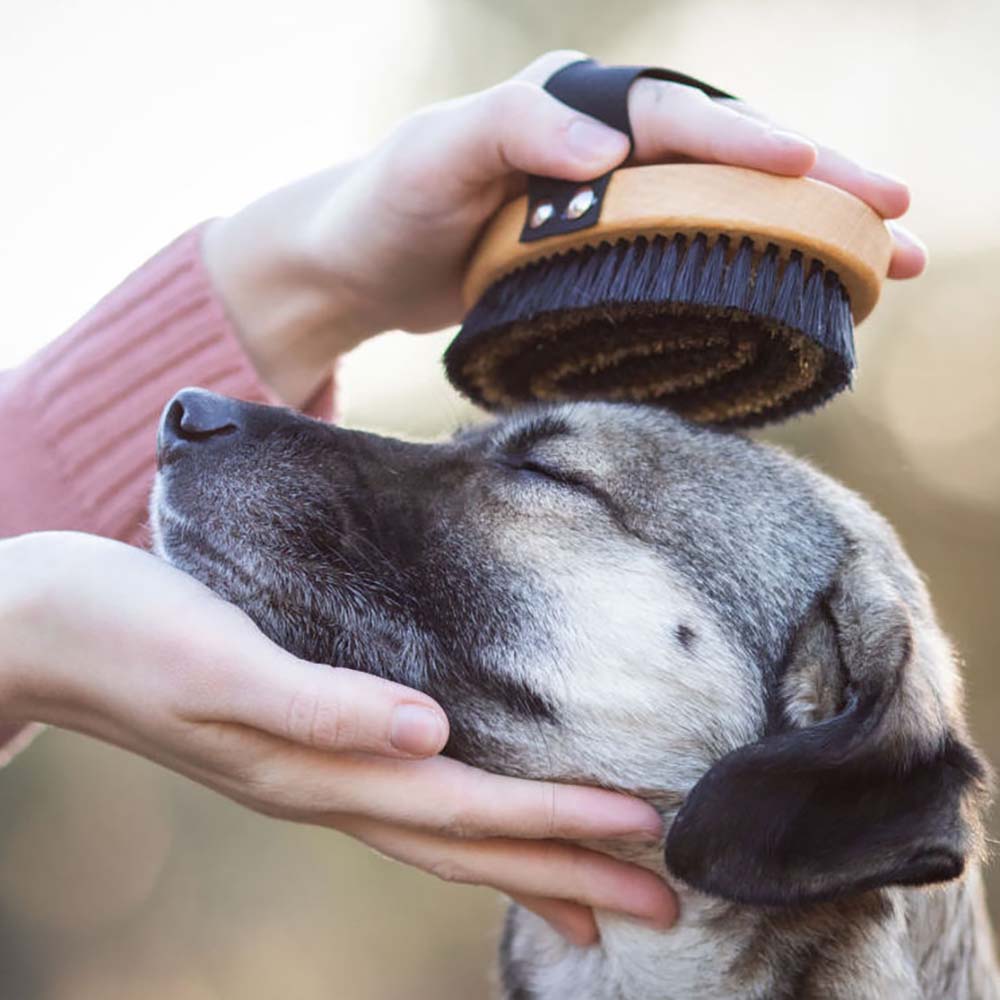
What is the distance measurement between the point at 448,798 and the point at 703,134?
145 centimetres

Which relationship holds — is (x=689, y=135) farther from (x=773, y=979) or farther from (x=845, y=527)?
(x=773, y=979)

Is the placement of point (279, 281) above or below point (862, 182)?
below

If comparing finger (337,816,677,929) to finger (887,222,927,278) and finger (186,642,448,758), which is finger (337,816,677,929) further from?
finger (887,222,927,278)

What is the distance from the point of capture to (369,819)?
220 centimetres

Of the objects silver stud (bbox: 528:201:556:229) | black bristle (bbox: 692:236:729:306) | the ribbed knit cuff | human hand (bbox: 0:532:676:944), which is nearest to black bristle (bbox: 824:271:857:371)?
black bristle (bbox: 692:236:729:306)

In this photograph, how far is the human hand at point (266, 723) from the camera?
200cm

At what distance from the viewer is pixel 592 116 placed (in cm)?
270

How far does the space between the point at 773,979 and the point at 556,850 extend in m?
0.50

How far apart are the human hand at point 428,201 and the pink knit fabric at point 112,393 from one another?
125mm

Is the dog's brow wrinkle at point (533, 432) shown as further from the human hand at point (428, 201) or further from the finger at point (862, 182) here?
the finger at point (862, 182)

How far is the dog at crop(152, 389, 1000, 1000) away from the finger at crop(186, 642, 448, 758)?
1.08 ft

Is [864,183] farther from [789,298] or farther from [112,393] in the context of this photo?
[112,393]

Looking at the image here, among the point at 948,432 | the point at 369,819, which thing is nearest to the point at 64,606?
the point at 369,819

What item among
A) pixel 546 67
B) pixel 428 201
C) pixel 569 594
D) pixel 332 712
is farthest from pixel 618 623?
pixel 546 67
